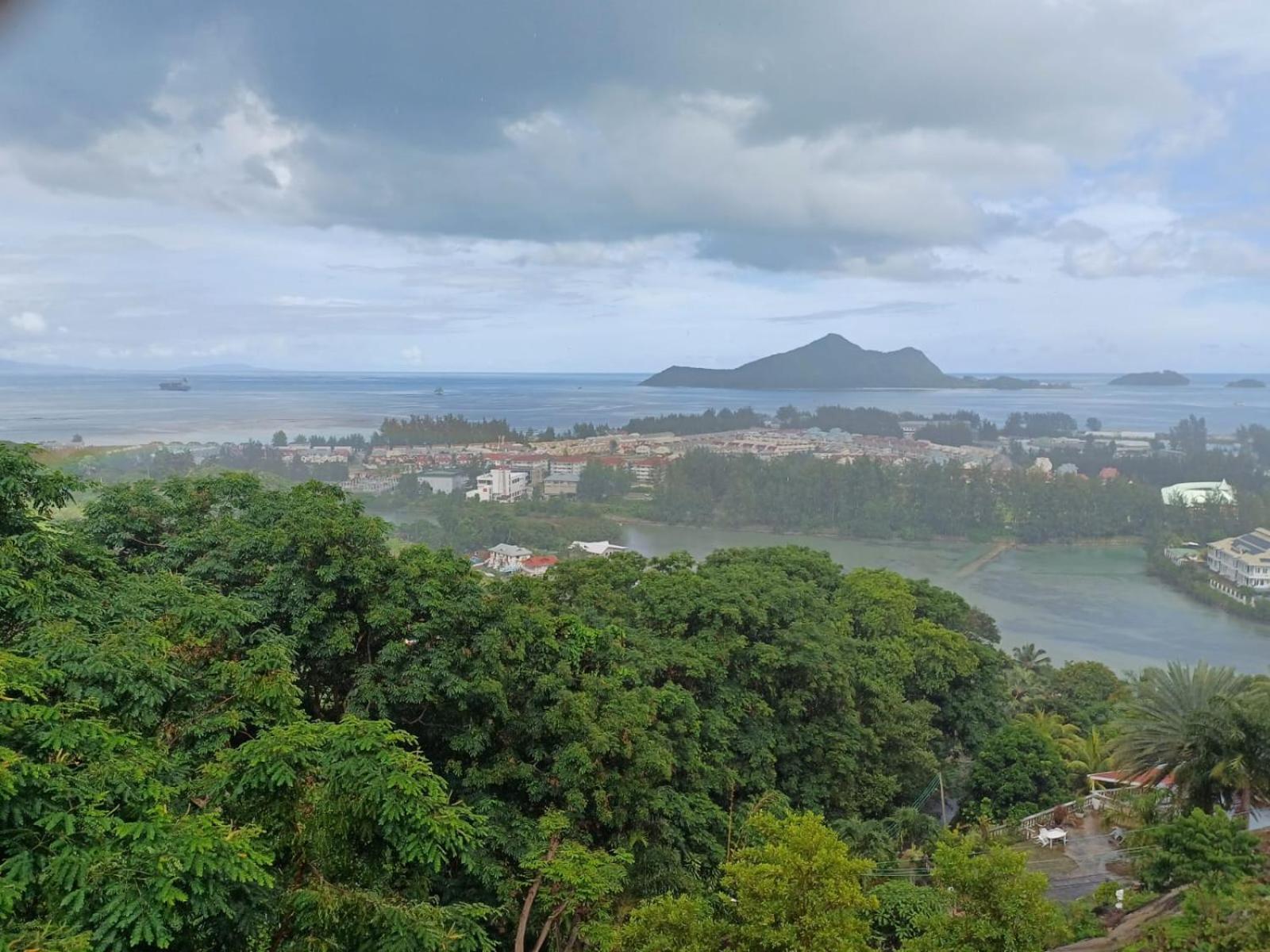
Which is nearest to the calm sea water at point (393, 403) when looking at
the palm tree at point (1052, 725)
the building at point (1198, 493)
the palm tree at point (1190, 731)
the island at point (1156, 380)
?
the island at point (1156, 380)

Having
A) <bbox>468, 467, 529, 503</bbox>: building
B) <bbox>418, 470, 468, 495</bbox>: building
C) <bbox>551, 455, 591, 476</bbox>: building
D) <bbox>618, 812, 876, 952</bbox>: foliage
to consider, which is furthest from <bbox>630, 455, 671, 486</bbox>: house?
<bbox>618, 812, 876, 952</bbox>: foliage

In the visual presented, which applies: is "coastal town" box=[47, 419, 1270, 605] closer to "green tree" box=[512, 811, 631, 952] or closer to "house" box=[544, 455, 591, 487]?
"house" box=[544, 455, 591, 487]

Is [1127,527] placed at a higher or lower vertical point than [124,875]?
lower

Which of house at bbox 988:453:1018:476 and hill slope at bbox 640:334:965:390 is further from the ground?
hill slope at bbox 640:334:965:390

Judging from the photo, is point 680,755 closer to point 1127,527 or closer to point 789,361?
point 1127,527

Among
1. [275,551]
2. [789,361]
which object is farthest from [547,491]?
[789,361]

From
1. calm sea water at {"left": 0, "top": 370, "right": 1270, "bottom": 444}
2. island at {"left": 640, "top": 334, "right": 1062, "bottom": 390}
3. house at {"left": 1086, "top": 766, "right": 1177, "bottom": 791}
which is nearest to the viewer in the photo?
house at {"left": 1086, "top": 766, "right": 1177, "bottom": 791}
